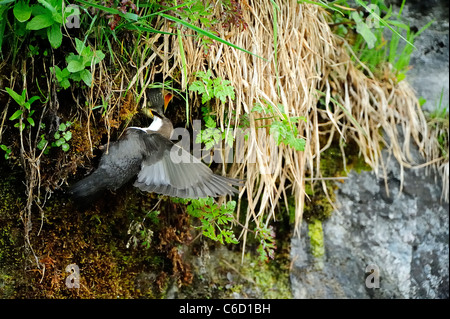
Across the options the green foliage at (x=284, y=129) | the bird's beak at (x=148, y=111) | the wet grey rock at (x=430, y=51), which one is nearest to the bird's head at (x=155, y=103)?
the bird's beak at (x=148, y=111)

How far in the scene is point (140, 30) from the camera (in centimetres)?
206

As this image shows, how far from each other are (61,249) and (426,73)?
2602mm

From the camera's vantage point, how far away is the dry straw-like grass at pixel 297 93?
233 cm

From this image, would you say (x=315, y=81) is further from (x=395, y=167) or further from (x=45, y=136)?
(x=45, y=136)

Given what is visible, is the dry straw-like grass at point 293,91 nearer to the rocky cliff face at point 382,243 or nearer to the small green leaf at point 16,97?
the rocky cliff face at point 382,243

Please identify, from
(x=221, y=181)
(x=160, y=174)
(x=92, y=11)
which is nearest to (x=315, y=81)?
(x=221, y=181)

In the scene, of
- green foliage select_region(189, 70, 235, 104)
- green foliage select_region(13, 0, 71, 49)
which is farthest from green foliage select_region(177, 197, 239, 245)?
green foliage select_region(13, 0, 71, 49)

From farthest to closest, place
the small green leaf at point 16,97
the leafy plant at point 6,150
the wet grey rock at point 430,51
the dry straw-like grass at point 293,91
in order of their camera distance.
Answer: the wet grey rock at point 430,51, the dry straw-like grass at point 293,91, the leafy plant at point 6,150, the small green leaf at point 16,97

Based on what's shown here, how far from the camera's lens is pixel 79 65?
77.1 inches

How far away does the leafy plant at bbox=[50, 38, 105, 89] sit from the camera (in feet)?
6.39

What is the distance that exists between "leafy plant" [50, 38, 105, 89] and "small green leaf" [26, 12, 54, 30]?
131mm

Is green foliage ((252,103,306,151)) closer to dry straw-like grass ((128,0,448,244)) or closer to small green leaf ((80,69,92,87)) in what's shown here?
dry straw-like grass ((128,0,448,244))

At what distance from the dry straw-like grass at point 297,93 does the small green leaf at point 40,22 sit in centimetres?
46

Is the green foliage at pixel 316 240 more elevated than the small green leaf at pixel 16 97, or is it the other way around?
the small green leaf at pixel 16 97
